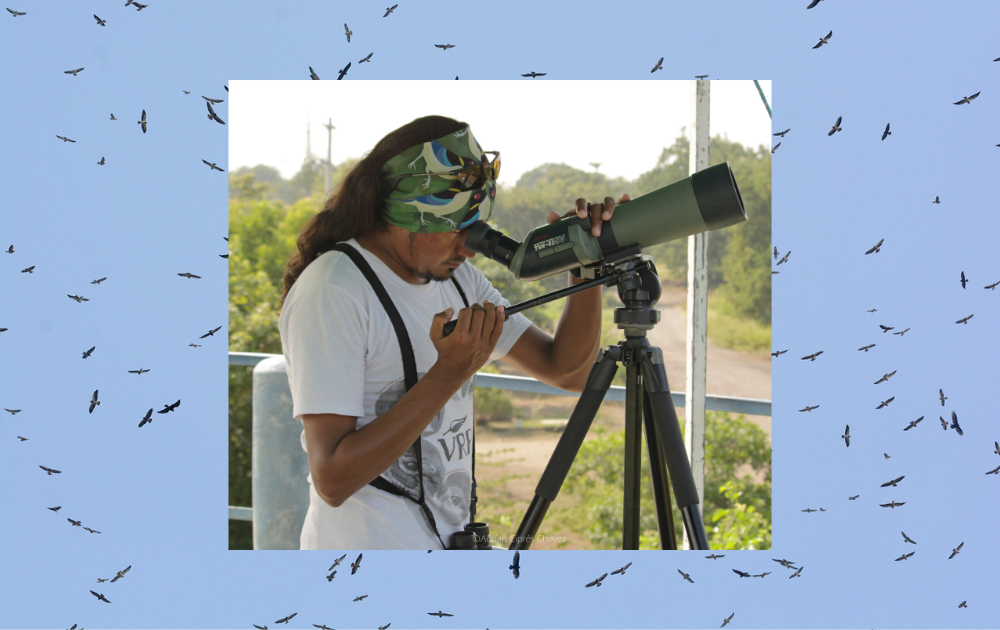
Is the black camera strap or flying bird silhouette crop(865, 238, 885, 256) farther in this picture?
flying bird silhouette crop(865, 238, 885, 256)

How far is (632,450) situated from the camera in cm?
139

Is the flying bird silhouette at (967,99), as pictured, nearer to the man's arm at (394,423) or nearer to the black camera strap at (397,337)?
the man's arm at (394,423)

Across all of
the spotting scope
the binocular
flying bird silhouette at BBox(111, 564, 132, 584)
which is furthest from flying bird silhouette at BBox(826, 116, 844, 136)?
flying bird silhouette at BBox(111, 564, 132, 584)

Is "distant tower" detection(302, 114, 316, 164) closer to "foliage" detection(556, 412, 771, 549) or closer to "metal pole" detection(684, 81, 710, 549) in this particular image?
"foliage" detection(556, 412, 771, 549)

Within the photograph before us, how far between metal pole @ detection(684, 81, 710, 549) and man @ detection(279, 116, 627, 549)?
0.95m

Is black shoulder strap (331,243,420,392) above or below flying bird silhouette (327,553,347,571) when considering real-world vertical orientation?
above

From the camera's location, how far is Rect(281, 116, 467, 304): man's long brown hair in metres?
1.42

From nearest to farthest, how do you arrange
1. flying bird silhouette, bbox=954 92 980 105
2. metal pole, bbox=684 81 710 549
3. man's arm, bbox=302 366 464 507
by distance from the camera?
man's arm, bbox=302 366 464 507 < flying bird silhouette, bbox=954 92 980 105 < metal pole, bbox=684 81 710 549

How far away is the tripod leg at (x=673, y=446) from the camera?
127 cm

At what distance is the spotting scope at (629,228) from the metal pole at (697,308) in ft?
3.14

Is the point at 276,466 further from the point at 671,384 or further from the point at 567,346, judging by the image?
the point at 671,384

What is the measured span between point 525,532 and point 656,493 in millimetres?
274

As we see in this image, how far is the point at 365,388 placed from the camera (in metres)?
1.34

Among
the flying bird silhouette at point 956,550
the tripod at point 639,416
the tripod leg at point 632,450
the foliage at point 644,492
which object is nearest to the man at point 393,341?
the tripod at point 639,416
